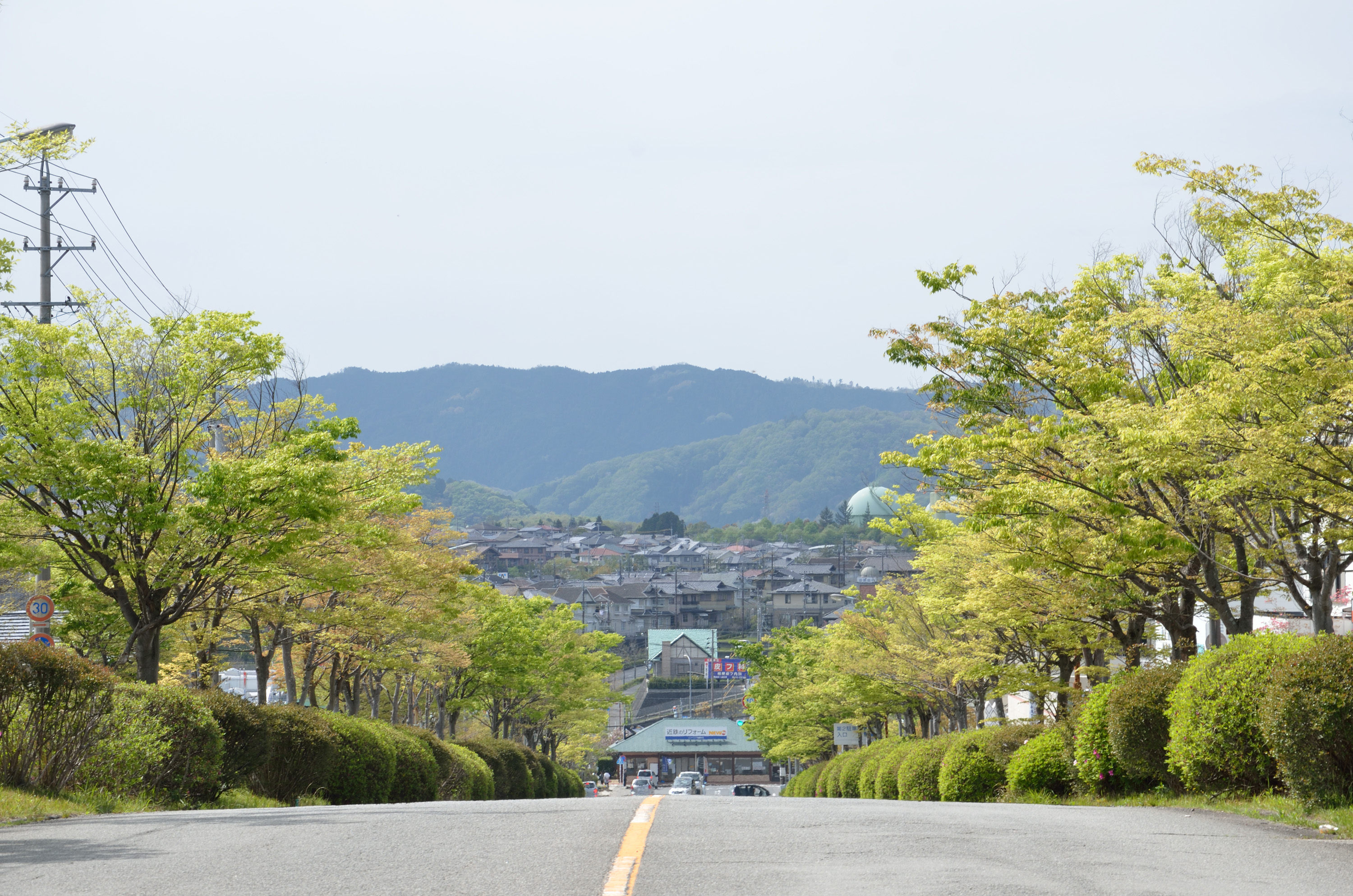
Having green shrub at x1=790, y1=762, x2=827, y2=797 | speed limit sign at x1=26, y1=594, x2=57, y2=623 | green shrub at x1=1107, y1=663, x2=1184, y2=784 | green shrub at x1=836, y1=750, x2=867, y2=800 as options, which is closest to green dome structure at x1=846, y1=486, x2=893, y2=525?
green shrub at x1=790, y1=762, x2=827, y2=797

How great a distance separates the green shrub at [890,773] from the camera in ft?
85.3

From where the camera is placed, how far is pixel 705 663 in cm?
12194

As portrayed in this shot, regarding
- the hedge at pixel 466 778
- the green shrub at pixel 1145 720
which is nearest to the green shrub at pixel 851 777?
the hedge at pixel 466 778

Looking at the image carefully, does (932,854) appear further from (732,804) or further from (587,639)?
(587,639)

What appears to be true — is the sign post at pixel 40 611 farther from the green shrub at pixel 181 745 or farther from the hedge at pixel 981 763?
the hedge at pixel 981 763

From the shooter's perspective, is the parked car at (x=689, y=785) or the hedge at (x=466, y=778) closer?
the hedge at (x=466, y=778)

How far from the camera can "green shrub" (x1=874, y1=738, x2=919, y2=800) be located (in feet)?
85.3

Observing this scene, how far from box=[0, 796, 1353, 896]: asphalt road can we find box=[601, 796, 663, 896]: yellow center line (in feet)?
0.27

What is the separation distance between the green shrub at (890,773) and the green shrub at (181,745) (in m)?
14.8

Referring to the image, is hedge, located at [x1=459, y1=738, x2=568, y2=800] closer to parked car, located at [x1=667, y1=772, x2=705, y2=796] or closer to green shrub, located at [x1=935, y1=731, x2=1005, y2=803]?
green shrub, located at [x1=935, y1=731, x2=1005, y2=803]

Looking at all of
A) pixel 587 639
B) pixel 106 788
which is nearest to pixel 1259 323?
pixel 106 788

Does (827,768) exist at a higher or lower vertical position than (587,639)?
lower

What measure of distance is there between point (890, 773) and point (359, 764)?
12005 millimetres

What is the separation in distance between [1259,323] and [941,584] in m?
13.7
